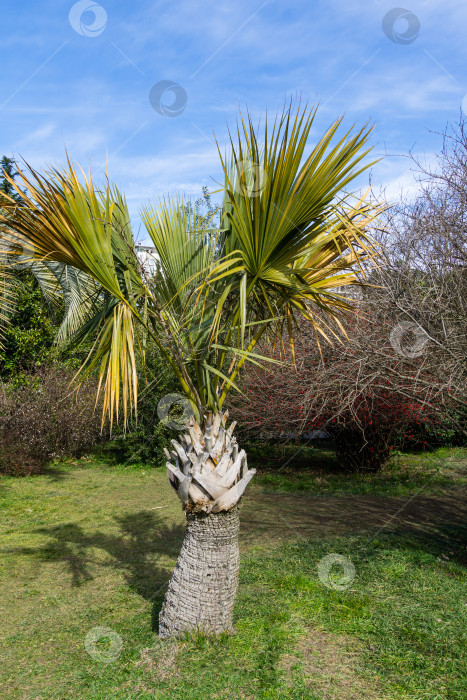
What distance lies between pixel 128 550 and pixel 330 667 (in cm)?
343

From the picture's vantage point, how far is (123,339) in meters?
3.65

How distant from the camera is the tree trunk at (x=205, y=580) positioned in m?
3.80

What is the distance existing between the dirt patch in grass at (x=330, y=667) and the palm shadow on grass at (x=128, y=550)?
1.28m

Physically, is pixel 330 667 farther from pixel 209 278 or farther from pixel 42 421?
pixel 42 421

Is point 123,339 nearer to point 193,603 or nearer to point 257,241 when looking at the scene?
point 257,241

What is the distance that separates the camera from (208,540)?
382 centimetres

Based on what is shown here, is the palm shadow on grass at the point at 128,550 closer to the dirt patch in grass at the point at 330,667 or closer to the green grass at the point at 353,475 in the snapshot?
the dirt patch in grass at the point at 330,667

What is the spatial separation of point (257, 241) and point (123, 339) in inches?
44.4

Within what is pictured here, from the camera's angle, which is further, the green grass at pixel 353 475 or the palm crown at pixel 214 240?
the green grass at pixel 353 475

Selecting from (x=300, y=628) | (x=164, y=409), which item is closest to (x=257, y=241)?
(x=300, y=628)

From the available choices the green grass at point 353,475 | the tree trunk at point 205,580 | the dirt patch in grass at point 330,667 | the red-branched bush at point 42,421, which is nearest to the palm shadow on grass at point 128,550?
the tree trunk at point 205,580

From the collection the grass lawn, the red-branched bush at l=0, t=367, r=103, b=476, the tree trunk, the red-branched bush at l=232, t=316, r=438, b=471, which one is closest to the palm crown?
the tree trunk

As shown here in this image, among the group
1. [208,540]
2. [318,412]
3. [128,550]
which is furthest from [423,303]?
[128,550]

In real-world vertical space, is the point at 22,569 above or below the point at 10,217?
below
